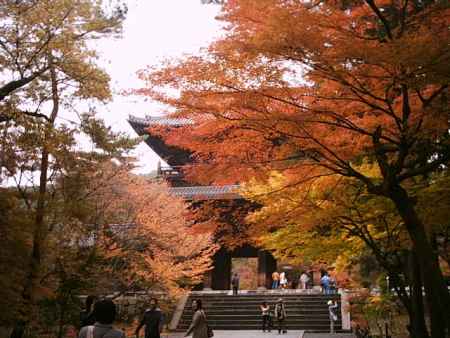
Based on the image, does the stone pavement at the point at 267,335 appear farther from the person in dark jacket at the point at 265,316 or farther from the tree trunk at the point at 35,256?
the tree trunk at the point at 35,256

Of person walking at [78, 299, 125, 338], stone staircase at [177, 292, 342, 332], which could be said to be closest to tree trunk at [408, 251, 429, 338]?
stone staircase at [177, 292, 342, 332]

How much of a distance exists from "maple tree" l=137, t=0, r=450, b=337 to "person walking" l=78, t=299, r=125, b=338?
4.31 metres

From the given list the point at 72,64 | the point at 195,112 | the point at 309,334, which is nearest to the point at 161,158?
the point at 309,334

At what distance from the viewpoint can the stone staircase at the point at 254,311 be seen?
68.8ft

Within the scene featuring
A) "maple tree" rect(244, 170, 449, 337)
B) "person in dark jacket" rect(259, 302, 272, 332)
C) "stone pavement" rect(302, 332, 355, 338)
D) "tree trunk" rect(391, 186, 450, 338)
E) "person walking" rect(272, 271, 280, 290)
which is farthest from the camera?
"person walking" rect(272, 271, 280, 290)

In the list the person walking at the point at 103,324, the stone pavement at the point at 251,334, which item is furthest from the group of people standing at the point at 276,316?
the person walking at the point at 103,324

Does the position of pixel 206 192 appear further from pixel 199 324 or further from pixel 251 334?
pixel 199 324

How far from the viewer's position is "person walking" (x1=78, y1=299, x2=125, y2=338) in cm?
418

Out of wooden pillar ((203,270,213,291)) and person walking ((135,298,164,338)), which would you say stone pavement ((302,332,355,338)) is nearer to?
person walking ((135,298,164,338))

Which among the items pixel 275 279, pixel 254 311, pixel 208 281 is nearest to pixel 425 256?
pixel 254 311

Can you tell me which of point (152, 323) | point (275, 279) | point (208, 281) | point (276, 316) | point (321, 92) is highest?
point (321, 92)

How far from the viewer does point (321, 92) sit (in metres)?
8.09

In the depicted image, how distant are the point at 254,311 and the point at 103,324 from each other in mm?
19146

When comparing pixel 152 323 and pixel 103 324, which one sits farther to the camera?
pixel 152 323
